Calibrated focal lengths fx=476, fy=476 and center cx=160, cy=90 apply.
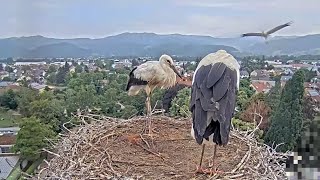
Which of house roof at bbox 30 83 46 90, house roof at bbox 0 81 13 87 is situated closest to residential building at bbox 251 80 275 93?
house roof at bbox 30 83 46 90

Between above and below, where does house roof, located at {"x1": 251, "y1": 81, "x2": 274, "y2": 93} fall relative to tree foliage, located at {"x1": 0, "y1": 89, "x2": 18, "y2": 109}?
A: above

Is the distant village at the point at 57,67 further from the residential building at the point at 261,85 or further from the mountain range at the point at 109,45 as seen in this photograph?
the mountain range at the point at 109,45

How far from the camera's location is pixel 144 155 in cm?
352

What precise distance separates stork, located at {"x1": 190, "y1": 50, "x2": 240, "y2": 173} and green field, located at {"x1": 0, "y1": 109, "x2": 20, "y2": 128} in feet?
37.1

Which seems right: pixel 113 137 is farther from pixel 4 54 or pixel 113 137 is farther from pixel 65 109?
pixel 4 54

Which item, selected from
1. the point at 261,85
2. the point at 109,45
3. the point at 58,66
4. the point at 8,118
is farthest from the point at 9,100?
the point at 261,85

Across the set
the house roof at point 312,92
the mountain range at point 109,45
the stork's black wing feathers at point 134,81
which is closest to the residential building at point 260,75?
the mountain range at point 109,45

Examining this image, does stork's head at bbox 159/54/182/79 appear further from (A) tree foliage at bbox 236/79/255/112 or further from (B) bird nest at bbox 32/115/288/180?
(A) tree foliage at bbox 236/79/255/112

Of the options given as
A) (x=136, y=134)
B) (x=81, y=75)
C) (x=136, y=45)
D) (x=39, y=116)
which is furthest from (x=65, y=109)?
(x=136, y=134)

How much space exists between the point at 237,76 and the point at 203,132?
494 millimetres

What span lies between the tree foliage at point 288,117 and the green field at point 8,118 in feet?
25.9

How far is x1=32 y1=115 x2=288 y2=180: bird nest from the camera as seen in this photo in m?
2.96

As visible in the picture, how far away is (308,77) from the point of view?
11141mm

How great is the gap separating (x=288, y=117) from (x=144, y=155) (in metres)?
4.42
